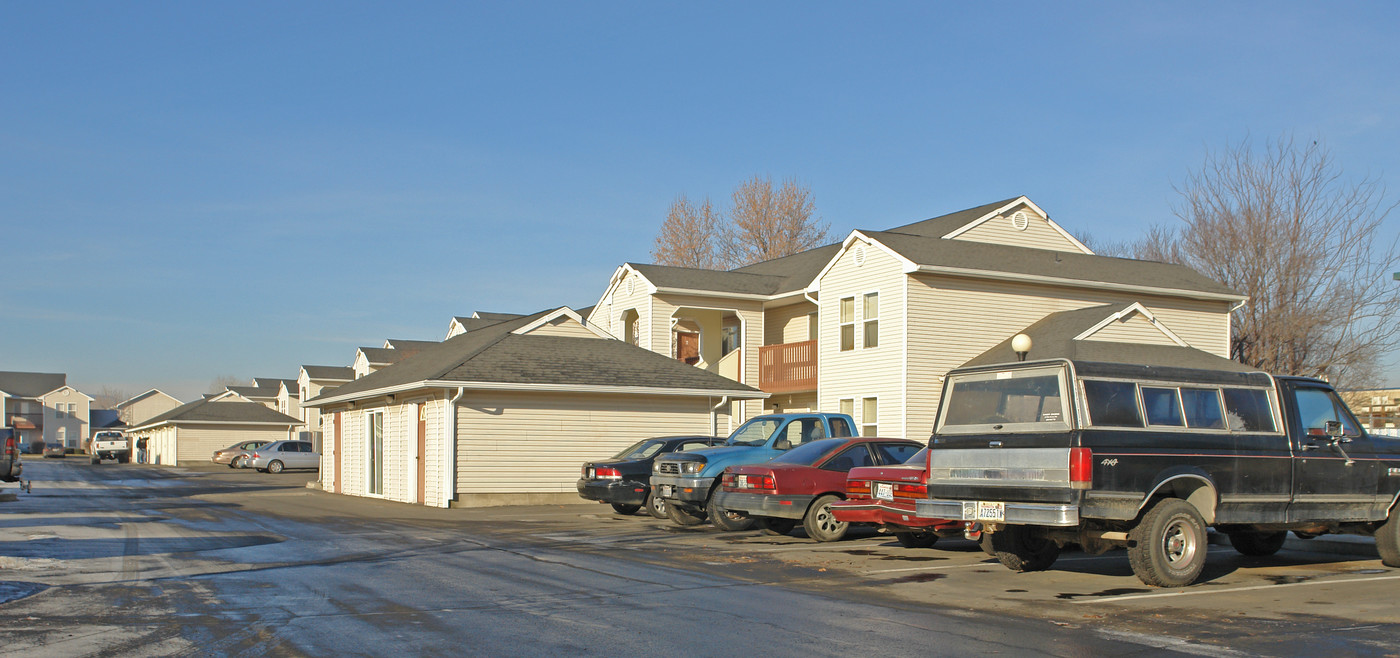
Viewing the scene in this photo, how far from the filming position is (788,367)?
1232 inches

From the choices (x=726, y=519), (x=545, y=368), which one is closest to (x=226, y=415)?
(x=545, y=368)

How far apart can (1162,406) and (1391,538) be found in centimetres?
358

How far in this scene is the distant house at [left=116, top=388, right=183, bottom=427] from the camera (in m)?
129

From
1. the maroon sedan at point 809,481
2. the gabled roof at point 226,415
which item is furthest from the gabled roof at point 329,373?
the maroon sedan at point 809,481

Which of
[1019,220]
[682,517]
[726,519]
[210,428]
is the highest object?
[1019,220]

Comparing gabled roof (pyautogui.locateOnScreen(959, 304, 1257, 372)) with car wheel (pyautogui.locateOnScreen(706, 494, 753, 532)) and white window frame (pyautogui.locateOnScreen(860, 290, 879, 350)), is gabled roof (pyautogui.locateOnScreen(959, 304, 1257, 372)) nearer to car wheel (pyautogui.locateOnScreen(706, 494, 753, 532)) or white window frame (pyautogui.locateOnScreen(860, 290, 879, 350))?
white window frame (pyautogui.locateOnScreen(860, 290, 879, 350))

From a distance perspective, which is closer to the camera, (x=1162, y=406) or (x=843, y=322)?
(x=1162, y=406)

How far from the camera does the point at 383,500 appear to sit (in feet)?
90.0

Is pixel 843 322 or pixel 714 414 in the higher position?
pixel 843 322

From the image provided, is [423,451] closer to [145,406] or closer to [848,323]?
[848,323]

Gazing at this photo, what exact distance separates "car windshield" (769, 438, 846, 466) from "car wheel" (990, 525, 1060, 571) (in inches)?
155

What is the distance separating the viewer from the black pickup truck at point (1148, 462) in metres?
10.1

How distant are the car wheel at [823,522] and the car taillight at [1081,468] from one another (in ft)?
18.5

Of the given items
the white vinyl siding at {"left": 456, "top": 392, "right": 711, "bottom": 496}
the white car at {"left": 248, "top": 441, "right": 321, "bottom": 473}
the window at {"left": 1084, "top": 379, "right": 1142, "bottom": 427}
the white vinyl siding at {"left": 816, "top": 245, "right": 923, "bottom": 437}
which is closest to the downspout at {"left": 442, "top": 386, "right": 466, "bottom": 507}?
the white vinyl siding at {"left": 456, "top": 392, "right": 711, "bottom": 496}
